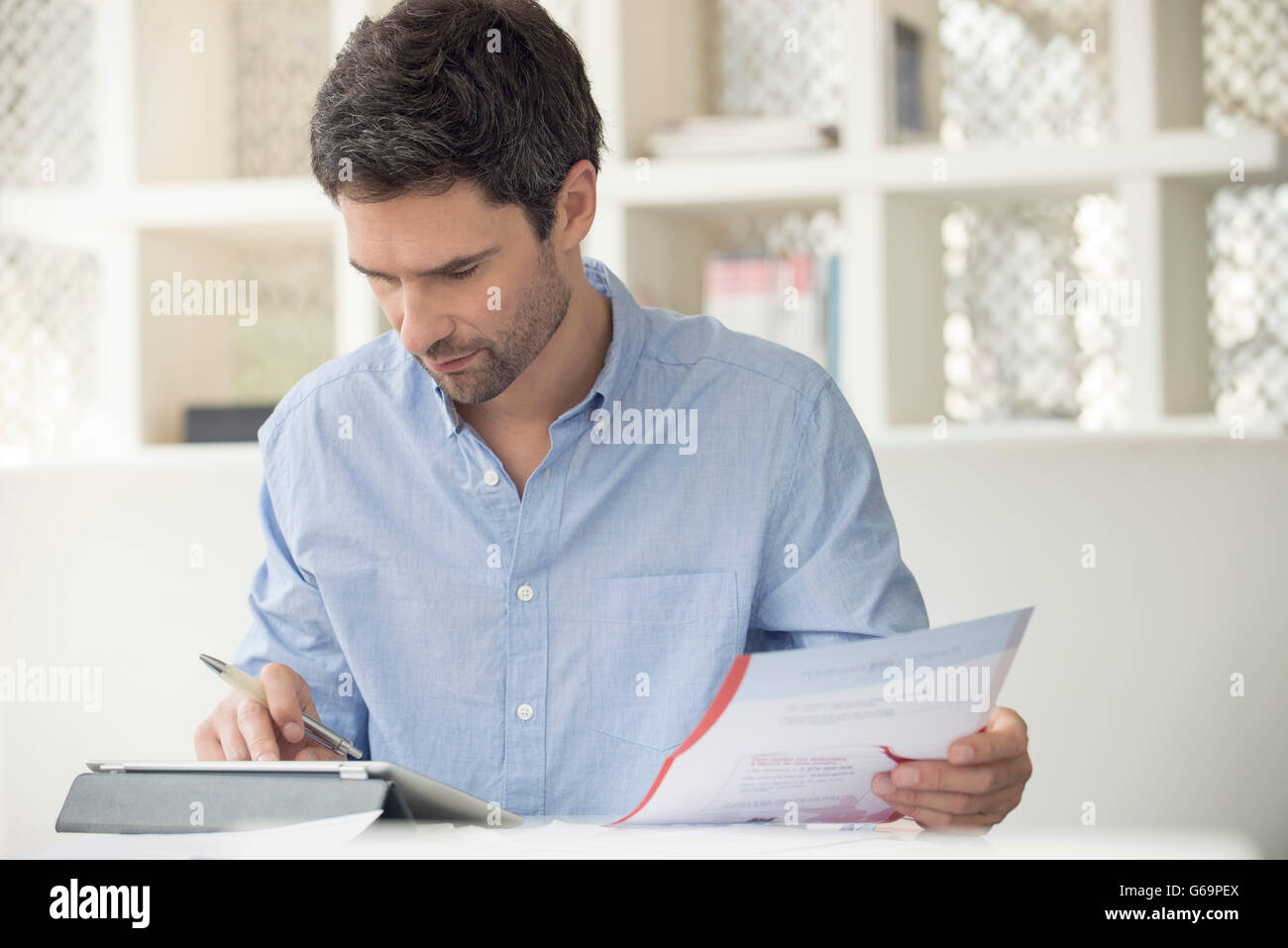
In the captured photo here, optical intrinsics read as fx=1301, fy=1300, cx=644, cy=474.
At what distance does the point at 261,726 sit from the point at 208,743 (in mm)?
60

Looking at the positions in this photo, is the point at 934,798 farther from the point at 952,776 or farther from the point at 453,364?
the point at 453,364

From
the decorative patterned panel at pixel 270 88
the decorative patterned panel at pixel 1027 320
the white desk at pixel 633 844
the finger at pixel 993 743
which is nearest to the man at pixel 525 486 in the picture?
the finger at pixel 993 743

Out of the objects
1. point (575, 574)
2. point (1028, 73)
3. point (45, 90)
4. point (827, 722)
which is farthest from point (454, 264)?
point (45, 90)

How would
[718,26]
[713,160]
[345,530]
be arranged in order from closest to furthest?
[345,530] < [713,160] < [718,26]

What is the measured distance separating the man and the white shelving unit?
63 cm

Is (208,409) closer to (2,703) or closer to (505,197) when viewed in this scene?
(2,703)

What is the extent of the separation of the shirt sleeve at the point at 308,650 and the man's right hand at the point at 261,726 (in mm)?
238

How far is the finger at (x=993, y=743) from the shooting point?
37.7 inches

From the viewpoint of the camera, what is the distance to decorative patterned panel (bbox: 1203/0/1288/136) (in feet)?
7.00

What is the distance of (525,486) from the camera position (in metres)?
1.31

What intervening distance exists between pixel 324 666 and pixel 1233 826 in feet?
4.21

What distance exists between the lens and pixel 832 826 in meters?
0.98

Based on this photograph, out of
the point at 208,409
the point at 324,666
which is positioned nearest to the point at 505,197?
the point at 324,666
